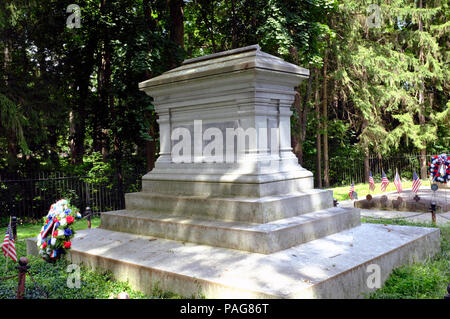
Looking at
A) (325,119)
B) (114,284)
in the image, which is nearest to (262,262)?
(114,284)

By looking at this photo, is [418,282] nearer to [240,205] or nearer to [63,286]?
[240,205]

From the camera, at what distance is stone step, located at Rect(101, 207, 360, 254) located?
19.9 feet

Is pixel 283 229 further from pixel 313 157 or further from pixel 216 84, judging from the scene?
pixel 313 157

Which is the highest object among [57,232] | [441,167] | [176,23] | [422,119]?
[176,23]

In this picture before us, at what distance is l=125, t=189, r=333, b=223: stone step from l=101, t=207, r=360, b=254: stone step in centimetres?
14

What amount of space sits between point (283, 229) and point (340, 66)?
52.6ft

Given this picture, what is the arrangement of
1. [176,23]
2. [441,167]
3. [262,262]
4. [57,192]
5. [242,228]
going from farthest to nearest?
[176,23] < [441,167] < [57,192] < [242,228] < [262,262]

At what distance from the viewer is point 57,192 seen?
15.1 meters

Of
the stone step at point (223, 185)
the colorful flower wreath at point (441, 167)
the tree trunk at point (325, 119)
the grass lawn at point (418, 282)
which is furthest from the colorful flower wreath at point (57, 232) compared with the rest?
the tree trunk at point (325, 119)

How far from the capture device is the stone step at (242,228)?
605 centimetres

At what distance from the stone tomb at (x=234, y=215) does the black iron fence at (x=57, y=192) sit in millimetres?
7239

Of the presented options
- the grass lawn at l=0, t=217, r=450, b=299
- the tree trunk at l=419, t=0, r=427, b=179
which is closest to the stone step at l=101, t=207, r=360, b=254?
the grass lawn at l=0, t=217, r=450, b=299

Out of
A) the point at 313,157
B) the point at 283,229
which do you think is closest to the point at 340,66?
the point at 313,157

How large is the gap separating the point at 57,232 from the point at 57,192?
32.9 feet
